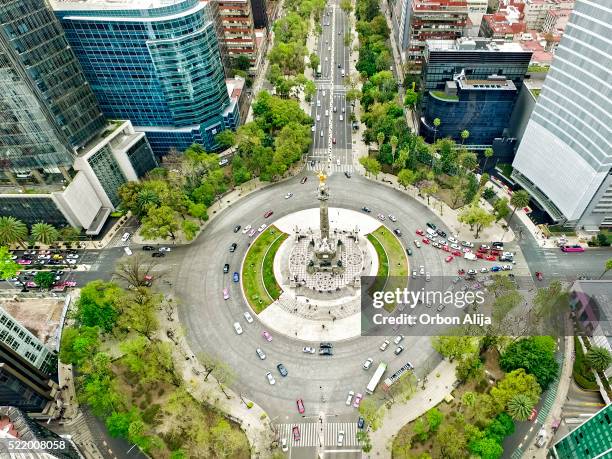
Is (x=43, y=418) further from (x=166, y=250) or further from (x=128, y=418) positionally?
(x=166, y=250)

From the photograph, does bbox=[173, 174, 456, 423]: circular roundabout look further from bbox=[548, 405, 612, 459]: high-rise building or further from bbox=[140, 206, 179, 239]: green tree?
bbox=[548, 405, 612, 459]: high-rise building

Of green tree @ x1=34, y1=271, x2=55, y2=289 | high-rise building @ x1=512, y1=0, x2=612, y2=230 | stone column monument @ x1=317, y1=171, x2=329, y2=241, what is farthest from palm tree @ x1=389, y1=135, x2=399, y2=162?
green tree @ x1=34, y1=271, x2=55, y2=289

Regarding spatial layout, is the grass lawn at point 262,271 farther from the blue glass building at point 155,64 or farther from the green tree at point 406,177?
the blue glass building at point 155,64

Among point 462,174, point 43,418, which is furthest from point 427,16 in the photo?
point 43,418

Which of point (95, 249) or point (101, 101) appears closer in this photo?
point (95, 249)

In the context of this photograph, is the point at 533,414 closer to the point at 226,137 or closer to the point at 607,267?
the point at 607,267

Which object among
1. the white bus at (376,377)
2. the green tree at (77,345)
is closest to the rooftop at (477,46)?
the white bus at (376,377)
